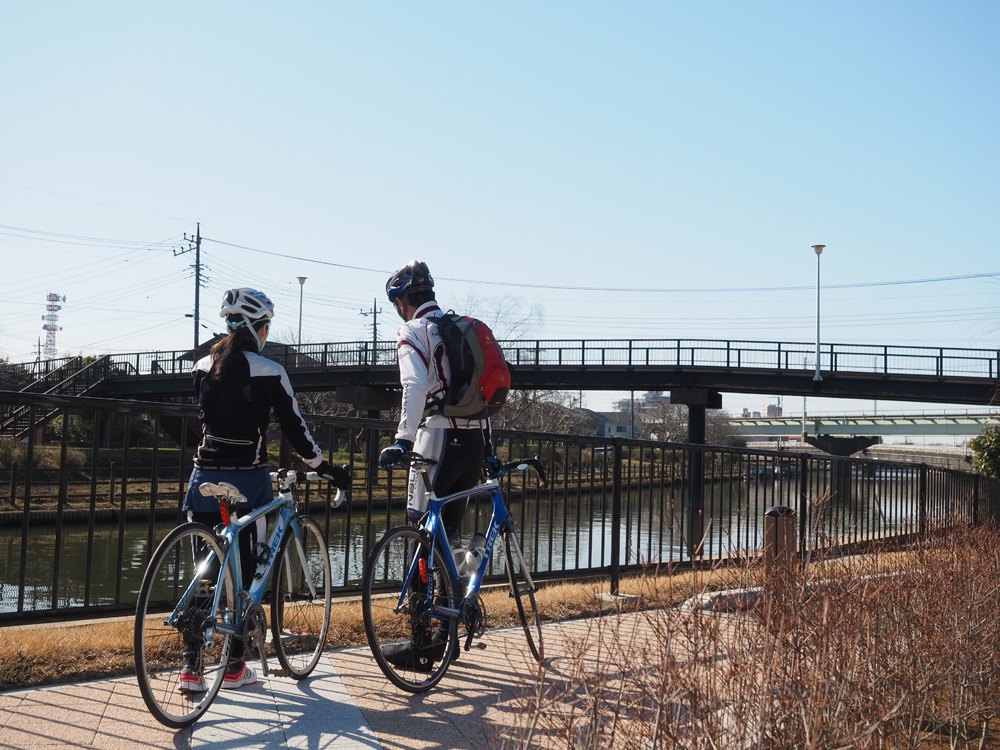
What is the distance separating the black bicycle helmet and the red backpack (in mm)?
319

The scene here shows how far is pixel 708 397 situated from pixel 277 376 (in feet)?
118

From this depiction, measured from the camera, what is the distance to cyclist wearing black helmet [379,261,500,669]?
4.36m

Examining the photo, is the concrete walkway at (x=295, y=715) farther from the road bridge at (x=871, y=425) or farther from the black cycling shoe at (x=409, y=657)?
the road bridge at (x=871, y=425)

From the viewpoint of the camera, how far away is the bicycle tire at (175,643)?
11.3 ft

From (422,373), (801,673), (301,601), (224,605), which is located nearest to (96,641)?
(301,601)

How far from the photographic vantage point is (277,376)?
13.9ft

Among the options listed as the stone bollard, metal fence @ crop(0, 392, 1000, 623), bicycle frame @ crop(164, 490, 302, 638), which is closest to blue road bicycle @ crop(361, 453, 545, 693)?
bicycle frame @ crop(164, 490, 302, 638)

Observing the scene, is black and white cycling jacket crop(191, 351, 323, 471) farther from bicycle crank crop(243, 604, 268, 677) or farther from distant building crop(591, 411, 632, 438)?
distant building crop(591, 411, 632, 438)

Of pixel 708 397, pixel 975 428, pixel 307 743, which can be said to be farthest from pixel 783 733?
pixel 975 428

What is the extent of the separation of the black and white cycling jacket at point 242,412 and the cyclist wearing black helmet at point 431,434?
0.56m

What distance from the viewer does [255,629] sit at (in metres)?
3.97

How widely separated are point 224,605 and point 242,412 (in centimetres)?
90

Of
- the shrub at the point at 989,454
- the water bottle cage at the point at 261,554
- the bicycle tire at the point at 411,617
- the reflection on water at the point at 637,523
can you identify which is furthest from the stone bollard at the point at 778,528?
the shrub at the point at 989,454

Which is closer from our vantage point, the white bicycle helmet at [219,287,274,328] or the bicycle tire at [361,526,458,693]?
the bicycle tire at [361,526,458,693]
